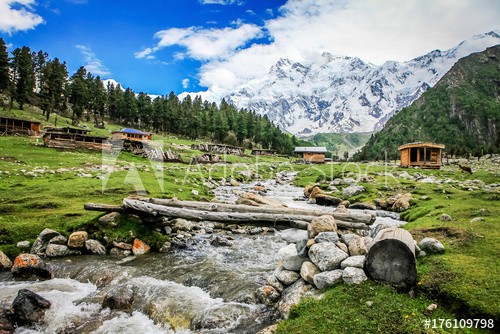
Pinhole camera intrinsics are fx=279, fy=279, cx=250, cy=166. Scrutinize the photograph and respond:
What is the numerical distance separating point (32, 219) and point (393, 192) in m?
33.5

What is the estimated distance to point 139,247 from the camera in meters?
15.3

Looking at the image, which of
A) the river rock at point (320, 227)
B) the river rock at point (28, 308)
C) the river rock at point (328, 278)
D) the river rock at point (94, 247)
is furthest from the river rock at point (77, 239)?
the river rock at point (328, 278)

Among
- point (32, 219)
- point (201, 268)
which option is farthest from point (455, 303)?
point (32, 219)

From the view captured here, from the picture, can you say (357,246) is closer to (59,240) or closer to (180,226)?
(180,226)

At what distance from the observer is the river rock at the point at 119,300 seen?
9.77 meters

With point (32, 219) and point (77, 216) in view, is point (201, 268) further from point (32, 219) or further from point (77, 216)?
point (32, 219)

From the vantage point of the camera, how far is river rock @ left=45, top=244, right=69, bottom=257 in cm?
1388

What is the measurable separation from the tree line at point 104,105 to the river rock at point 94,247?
295ft

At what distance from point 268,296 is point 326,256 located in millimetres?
2503

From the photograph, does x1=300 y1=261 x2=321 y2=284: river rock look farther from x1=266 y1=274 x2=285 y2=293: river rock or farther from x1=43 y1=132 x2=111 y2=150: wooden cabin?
x1=43 y1=132 x2=111 y2=150: wooden cabin

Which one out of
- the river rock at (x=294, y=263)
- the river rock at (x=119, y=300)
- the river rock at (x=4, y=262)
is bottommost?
the river rock at (x=119, y=300)

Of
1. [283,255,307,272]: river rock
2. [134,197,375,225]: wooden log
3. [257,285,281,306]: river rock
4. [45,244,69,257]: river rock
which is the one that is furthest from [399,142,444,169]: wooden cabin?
[45,244,69,257]: river rock

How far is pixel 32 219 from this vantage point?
54.6 ft

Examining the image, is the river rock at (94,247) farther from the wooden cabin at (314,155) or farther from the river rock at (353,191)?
the wooden cabin at (314,155)
